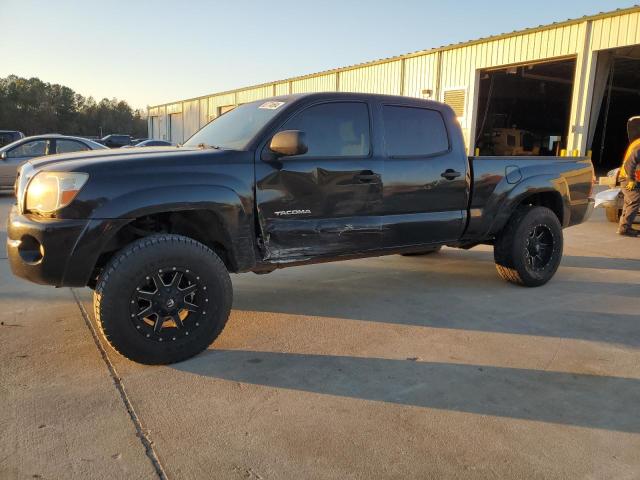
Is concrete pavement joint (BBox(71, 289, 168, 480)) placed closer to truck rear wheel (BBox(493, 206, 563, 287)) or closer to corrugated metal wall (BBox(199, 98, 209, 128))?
truck rear wheel (BBox(493, 206, 563, 287))

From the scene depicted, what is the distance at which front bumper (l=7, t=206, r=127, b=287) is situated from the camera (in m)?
3.02

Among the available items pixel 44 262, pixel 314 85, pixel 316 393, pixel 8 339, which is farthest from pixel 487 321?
pixel 314 85

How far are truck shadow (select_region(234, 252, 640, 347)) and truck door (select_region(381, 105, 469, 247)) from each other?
64 cm

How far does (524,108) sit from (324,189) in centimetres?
2890

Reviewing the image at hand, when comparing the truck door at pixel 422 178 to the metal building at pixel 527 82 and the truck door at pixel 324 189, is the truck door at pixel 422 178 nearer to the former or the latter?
the truck door at pixel 324 189

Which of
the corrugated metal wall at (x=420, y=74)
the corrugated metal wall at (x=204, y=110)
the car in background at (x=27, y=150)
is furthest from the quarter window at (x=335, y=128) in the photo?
the corrugated metal wall at (x=204, y=110)

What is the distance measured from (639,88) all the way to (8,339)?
1208 inches

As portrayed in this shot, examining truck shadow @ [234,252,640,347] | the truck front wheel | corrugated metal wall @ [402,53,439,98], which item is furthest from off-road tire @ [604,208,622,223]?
corrugated metal wall @ [402,53,439,98]

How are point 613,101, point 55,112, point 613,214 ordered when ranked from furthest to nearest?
point 55,112
point 613,101
point 613,214

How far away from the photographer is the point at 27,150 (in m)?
12.6

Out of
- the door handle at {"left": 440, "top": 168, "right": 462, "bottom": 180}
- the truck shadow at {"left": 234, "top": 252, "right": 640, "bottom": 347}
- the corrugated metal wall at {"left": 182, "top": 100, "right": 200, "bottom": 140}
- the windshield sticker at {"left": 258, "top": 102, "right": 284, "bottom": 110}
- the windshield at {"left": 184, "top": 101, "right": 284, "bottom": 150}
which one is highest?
the corrugated metal wall at {"left": 182, "top": 100, "right": 200, "bottom": 140}

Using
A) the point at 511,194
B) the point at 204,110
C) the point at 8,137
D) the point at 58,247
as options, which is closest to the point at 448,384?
the point at 58,247

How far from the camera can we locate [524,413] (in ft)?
9.13

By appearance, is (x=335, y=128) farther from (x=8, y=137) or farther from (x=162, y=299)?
(x=8, y=137)
